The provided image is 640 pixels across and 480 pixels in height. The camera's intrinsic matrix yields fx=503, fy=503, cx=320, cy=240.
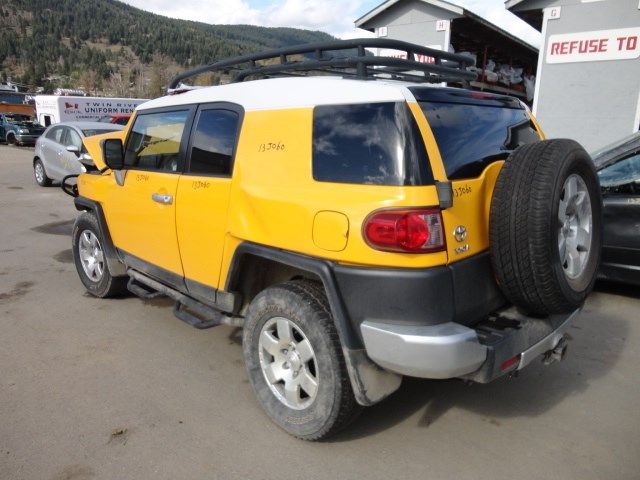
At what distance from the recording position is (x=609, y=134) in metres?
9.95

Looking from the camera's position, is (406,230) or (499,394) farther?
(499,394)

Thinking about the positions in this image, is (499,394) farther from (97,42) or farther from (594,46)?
(97,42)

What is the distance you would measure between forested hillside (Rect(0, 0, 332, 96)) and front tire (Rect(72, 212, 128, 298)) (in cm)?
8031

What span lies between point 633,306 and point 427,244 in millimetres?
3642

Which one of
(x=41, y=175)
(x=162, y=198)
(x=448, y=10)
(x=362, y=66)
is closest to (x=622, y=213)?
(x=362, y=66)

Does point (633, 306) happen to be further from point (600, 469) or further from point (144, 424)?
point (144, 424)

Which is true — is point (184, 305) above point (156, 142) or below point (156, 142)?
below

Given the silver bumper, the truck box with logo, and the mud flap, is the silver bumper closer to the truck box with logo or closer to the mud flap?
the mud flap

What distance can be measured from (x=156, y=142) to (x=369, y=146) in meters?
2.07

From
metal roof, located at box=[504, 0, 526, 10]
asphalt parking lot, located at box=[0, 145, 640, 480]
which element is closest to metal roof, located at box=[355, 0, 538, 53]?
metal roof, located at box=[504, 0, 526, 10]

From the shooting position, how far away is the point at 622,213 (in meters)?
4.68

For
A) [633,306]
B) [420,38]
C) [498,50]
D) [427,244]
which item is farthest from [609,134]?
[427,244]

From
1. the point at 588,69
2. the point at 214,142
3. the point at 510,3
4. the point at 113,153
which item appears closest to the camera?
the point at 214,142

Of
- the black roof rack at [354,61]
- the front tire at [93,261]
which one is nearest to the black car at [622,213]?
the black roof rack at [354,61]
